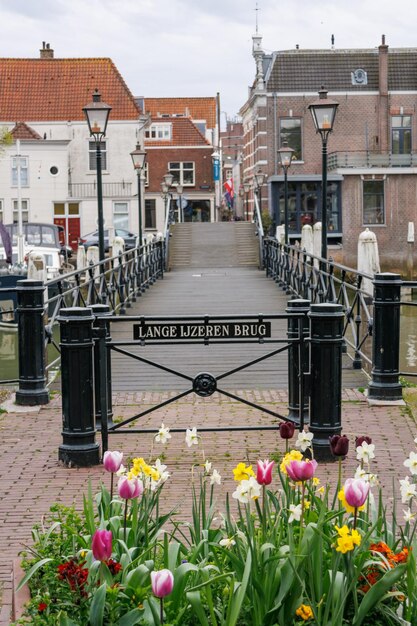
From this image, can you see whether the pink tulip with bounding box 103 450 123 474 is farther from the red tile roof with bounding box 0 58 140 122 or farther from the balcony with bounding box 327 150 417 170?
the red tile roof with bounding box 0 58 140 122

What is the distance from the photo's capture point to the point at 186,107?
242 ft

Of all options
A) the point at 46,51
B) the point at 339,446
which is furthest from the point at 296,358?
the point at 46,51

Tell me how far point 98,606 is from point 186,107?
71.8 meters

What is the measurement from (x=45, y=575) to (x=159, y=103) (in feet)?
239

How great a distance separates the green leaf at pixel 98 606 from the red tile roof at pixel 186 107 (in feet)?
234

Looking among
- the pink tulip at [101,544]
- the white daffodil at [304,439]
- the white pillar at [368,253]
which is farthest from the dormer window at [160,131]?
the pink tulip at [101,544]

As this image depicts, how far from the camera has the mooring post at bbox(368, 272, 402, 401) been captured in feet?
30.5

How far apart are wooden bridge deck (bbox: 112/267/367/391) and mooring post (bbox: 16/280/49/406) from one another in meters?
1.11

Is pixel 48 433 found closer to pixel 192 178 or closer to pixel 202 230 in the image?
pixel 202 230

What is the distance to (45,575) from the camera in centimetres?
412

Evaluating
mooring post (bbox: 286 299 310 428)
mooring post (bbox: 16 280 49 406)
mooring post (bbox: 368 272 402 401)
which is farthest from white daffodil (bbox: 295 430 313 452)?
mooring post (bbox: 16 280 49 406)

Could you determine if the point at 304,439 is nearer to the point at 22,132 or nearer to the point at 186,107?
the point at 22,132

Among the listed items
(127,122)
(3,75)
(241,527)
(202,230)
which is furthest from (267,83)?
(241,527)

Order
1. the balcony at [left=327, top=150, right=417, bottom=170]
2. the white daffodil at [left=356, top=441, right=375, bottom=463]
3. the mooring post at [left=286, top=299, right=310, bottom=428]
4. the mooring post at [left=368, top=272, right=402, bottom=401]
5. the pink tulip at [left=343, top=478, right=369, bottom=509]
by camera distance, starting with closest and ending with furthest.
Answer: the pink tulip at [left=343, top=478, right=369, bottom=509] → the white daffodil at [left=356, top=441, right=375, bottom=463] → the mooring post at [left=286, top=299, right=310, bottom=428] → the mooring post at [left=368, top=272, right=402, bottom=401] → the balcony at [left=327, top=150, right=417, bottom=170]
